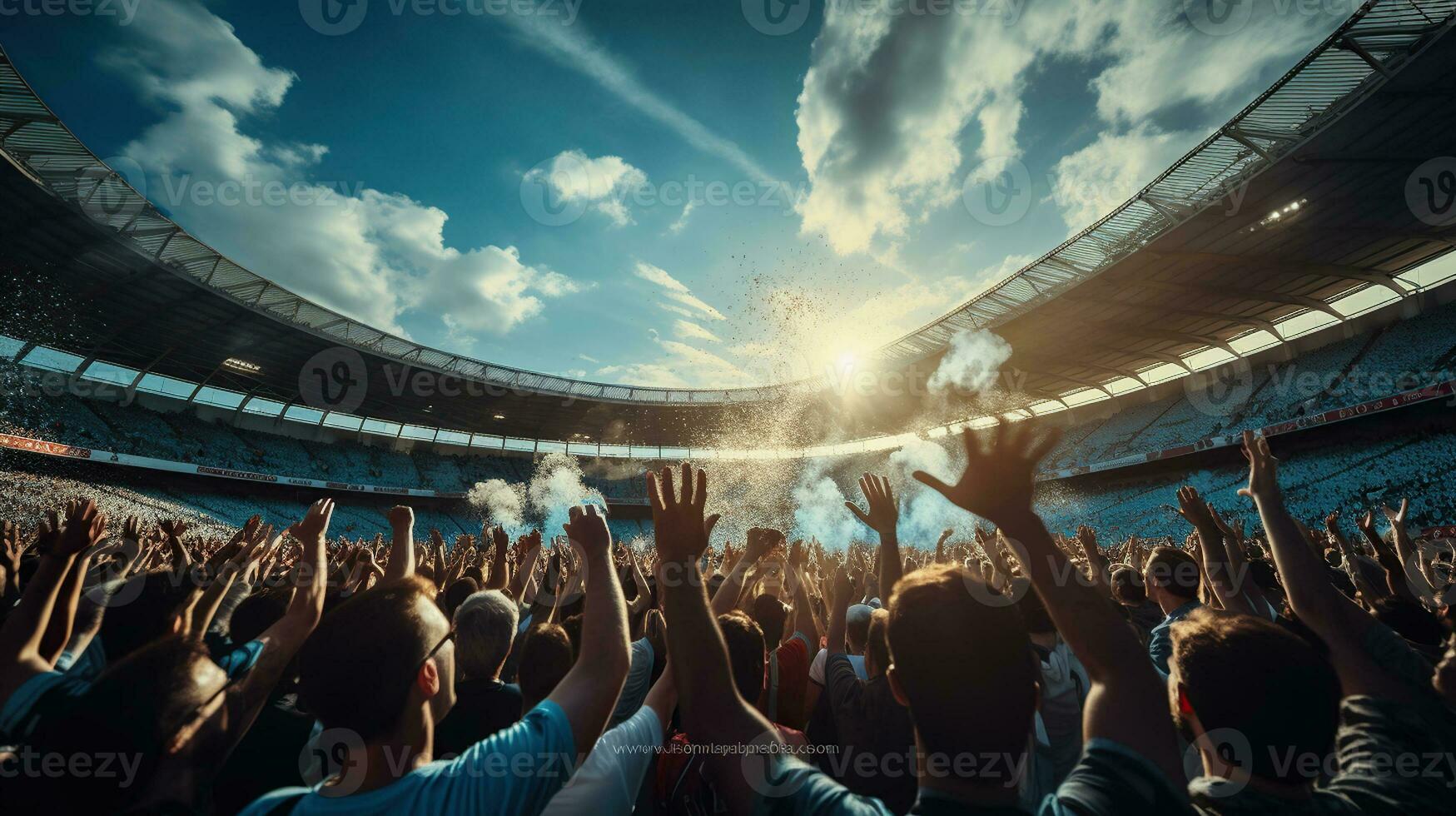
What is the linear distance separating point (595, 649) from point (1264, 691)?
1901 mm

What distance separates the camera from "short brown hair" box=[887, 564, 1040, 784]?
1201mm

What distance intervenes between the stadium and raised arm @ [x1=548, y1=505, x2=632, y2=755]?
422 cm

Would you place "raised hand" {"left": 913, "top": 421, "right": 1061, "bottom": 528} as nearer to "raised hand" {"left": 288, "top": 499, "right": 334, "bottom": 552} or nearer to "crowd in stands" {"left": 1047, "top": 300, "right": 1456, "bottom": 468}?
Answer: "raised hand" {"left": 288, "top": 499, "right": 334, "bottom": 552}

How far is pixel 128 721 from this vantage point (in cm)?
128

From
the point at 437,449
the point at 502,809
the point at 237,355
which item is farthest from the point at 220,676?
the point at 437,449

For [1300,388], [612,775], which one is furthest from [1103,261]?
[612,775]

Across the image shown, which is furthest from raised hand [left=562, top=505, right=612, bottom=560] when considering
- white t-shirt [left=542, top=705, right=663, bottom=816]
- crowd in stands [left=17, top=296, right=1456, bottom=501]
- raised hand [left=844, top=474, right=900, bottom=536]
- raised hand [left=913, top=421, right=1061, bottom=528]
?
crowd in stands [left=17, top=296, right=1456, bottom=501]

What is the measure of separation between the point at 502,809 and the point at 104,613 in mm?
3225

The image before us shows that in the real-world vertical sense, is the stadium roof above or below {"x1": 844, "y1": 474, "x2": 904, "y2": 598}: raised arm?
above

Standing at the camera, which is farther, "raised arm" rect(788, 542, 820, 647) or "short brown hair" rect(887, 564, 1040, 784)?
"raised arm" rect(788, 542, 820, 647)

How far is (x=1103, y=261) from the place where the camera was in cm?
1709

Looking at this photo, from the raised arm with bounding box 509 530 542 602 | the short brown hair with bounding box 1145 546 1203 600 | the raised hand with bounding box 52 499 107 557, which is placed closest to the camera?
the raised hand with bounding box 52 499 107 557

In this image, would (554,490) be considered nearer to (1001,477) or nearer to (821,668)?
(821,668)

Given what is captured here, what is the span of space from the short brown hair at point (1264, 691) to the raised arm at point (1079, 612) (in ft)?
0.38
